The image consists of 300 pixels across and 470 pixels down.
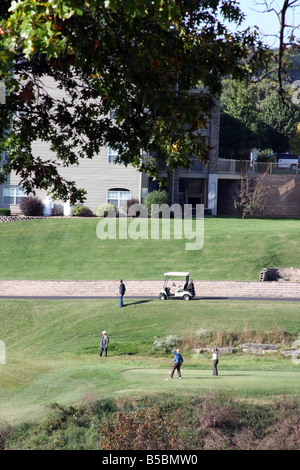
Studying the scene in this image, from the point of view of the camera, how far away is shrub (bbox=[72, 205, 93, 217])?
164 ft

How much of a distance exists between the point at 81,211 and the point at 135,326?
77.5 ft

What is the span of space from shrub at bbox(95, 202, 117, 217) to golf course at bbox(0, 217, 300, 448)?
162 cm

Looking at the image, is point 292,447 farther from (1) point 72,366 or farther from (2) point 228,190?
(2) point 228,190

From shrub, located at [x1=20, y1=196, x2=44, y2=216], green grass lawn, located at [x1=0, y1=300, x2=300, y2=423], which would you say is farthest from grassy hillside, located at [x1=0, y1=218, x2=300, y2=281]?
green grass lawn, located at [x1=0, y1=300, x2=300, y2=423]

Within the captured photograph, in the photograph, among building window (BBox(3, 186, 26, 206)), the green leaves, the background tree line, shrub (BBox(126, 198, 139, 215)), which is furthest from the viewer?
the background tree line

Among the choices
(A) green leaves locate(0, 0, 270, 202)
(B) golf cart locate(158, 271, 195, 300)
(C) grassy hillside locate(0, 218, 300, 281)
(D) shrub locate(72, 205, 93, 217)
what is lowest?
(B) golf cart locate(158, 271, 195, 300)

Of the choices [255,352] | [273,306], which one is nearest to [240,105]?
[273,306]

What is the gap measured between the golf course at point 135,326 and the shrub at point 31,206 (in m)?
2.18

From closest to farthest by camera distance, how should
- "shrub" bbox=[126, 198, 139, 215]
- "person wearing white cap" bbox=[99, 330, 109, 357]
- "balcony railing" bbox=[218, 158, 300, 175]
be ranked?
1. "person wearing white cap" bbox=[99, 330, 109, 357]
2. "shrub" bbox=[126, 198, 139, 215]
3. "balcony railing" bbox=[218, 158, 300, 175]

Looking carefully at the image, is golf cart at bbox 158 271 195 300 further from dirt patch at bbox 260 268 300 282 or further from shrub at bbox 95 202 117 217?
shrub at bbox 95 202 117 217

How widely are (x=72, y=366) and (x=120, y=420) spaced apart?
26.0 feet

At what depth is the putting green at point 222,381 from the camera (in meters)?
16.0

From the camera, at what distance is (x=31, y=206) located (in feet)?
164

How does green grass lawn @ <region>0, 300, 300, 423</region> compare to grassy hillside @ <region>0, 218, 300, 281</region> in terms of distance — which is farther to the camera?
grassy hillside @ <region>0, 218, 300, 281</region>
